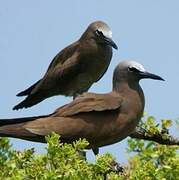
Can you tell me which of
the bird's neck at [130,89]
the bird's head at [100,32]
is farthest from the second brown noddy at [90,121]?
the bird's head at [100,32]

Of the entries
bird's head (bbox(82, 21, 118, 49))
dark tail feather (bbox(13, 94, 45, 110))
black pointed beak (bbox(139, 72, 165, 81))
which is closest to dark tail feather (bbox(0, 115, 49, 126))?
black pointed beak (bbox(139, 72, 165, 81))

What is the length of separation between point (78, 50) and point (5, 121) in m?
3.10

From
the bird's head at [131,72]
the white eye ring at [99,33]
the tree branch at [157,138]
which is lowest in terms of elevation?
the tree branch at [157,138]

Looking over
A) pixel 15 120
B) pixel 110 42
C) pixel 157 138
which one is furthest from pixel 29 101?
Result: pixel 157 138

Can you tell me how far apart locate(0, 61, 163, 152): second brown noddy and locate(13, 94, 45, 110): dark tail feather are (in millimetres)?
2816

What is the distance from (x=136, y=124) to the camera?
7.15 meters

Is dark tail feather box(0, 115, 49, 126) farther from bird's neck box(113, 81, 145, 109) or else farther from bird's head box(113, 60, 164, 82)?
bird's head box(113, 60, 164, 82)

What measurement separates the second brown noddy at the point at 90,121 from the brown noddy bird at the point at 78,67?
2.05 metres

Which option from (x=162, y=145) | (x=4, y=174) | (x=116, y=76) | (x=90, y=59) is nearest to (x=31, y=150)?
(x=4, y=174)

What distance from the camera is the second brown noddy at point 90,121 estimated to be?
275 inches

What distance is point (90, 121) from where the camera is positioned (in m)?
7.26

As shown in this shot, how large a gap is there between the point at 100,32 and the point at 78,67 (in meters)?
0.56

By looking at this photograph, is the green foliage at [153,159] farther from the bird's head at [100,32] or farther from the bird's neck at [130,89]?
the bird's head at [100,32]

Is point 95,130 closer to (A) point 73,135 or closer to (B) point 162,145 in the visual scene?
(A) point 73,135
